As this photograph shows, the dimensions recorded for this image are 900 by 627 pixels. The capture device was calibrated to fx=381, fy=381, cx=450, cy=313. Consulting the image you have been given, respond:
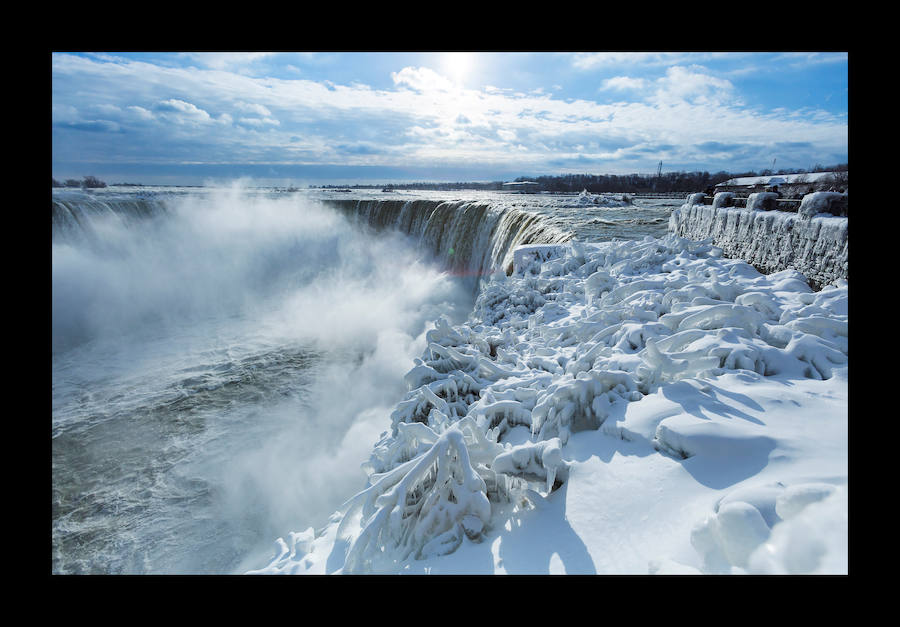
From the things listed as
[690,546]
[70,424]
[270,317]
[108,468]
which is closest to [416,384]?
[690,546]

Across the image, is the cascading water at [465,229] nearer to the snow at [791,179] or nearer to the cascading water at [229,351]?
the cascading water at [229,351]

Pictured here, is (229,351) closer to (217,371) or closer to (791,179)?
(217,371)

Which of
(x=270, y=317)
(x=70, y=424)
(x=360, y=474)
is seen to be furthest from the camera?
(x=270, y=317)

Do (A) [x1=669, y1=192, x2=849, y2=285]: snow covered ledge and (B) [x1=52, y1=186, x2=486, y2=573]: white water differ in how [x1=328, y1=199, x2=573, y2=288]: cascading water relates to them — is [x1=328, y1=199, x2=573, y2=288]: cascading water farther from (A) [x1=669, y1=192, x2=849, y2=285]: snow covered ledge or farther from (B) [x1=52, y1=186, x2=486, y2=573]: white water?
(A) [x1=669, y1=192, x2=849, y2=285]: snow covered ledge

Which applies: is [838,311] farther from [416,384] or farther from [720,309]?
[416,384]

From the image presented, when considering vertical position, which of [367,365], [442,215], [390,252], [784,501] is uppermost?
[442,215]

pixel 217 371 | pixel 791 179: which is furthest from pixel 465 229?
pixel 791 179

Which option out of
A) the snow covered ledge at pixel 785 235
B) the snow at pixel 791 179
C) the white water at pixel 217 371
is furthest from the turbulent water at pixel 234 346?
the snow covered ledge at pixel 785 235
